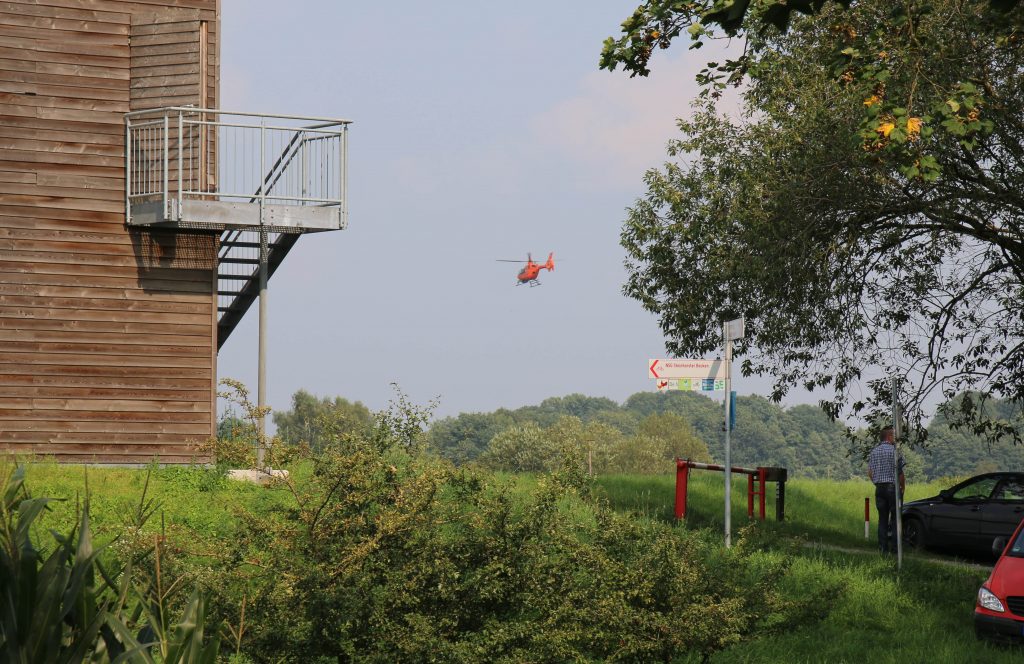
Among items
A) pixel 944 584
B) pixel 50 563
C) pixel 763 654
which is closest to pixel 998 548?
pixel 944 584

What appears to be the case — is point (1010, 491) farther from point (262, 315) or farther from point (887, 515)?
point (262, 315)

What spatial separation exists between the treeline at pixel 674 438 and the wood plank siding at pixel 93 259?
1362 inches

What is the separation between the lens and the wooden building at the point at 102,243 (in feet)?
59.0

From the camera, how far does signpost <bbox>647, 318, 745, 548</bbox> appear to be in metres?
15.0

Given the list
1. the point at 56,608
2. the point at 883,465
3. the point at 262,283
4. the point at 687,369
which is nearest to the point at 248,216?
the point at 262,283

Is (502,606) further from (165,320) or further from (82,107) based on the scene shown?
(82,107)

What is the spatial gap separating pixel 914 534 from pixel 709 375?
6018mm

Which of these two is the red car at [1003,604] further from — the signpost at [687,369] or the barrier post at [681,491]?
the barrier post at [681,491]

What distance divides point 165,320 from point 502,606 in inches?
404

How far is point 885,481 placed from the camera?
17.5 m

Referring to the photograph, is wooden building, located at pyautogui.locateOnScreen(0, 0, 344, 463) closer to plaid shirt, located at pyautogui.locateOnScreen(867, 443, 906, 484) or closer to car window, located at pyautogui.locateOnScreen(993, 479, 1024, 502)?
plaid shirt, located at pyautogui.locateOnScreen(867, 443, 906, 484)

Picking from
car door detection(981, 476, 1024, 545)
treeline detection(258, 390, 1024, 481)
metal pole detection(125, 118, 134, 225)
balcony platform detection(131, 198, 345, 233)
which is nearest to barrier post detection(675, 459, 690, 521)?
car door detection(981, 476, 1024, 545)

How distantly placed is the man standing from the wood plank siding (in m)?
10.3

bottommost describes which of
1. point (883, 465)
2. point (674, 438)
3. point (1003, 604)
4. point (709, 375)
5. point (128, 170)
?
point (674, 438)
